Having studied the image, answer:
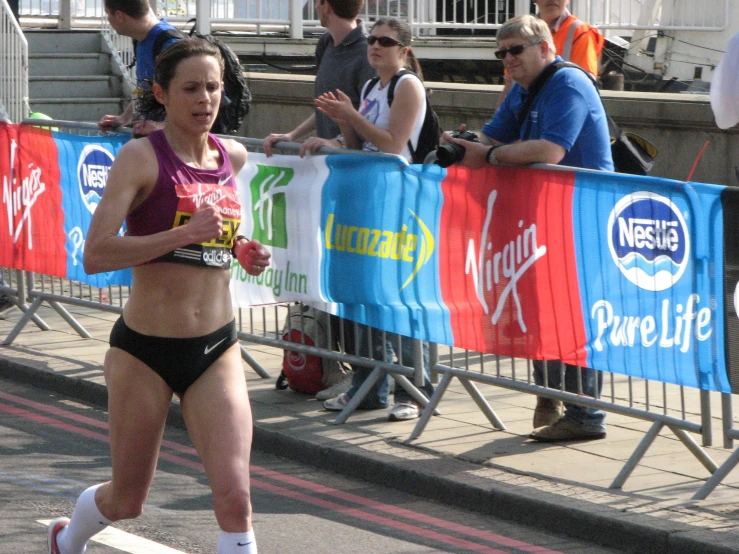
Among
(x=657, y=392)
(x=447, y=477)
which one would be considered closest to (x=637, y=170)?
(x=657, y=392)

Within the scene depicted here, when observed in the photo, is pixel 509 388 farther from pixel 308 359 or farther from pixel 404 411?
pixel 308 359

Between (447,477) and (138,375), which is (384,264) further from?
(138,375)

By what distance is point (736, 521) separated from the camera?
5305mm

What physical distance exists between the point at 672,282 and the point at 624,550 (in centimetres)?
113

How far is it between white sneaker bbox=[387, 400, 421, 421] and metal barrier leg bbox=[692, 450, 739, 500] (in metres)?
1.95

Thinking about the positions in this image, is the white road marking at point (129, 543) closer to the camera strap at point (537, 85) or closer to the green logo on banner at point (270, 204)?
the green logo on banner at point (270, 204)

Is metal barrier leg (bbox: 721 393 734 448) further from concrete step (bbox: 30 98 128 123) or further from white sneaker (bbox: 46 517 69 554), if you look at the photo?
concrete step (bbox: 30 98 128 123)

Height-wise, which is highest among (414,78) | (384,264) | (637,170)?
(414,78)

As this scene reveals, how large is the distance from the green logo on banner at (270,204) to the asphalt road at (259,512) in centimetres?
126

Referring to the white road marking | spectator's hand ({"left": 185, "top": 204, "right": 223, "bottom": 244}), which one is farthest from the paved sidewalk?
spectator's hand ({"left": 185, "top": 204, "right": 223, "bottom": 244})

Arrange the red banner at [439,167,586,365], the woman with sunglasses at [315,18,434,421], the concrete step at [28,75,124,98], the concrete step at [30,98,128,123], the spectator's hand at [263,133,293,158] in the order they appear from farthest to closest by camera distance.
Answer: the concrete step at [28,75,124,98] → the concrete step at [30,98,128,123] → the spectator's hand at [263,133,293,158] → the woman with sunglasses at [315,18,434,421] → the red banner at [439,167,586,365]

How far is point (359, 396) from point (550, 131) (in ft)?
6.09

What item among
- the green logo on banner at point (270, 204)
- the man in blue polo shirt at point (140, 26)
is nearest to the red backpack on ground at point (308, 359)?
the green logo on banner at point (270, 204)

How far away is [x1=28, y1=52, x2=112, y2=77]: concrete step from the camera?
55.3 ft
